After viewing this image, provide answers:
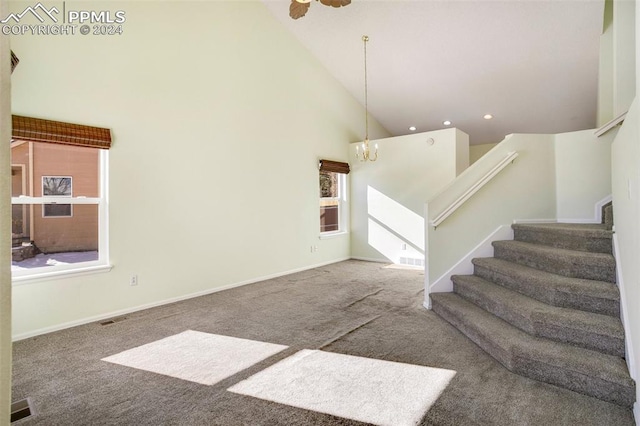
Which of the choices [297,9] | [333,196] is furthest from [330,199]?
[297,9]

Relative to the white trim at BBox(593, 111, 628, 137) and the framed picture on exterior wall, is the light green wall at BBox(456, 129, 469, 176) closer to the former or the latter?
the white trim at BBox(593, 111, 628, 137)

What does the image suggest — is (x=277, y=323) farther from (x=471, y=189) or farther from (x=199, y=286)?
(x=471, y=189)

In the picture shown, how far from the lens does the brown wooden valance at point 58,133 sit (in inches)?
117

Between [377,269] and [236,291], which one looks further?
[377,269]

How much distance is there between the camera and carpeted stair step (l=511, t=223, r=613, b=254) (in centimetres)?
281

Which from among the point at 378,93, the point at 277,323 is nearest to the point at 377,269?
the point at 277,323

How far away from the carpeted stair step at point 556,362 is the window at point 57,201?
156 inches

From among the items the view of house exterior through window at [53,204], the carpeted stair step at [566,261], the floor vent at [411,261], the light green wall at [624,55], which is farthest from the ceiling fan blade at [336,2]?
the floor vent at [411,261]

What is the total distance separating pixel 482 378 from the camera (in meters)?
2.26

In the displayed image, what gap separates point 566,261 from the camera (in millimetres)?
2762

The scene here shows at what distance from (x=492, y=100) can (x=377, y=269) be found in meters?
3.97

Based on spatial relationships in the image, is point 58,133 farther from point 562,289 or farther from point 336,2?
point 562,289

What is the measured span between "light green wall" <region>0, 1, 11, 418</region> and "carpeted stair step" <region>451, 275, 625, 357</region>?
9.75 ft

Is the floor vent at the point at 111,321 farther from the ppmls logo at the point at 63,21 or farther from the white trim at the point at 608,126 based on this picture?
the white trim at the point at 608,126
